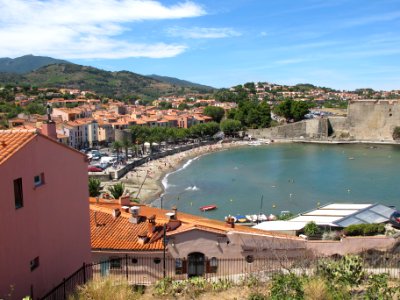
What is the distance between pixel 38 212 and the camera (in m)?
5.78

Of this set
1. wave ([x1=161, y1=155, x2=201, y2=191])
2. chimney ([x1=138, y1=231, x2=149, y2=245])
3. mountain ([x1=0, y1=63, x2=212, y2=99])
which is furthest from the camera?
mountain ([x1=0, y1=63, x2=212, y2=99])

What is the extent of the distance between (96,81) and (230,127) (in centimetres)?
10967

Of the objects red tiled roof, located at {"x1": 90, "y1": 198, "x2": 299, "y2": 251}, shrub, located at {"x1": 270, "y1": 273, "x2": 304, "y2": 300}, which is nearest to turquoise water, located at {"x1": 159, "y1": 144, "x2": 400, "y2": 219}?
red tiled roof, located at {"x1": 90, "y1": 198, "x2": 299, "y2": 251}

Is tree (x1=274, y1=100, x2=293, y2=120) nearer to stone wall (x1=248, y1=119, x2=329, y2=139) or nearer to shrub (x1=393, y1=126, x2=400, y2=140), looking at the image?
stone wall (x1=248, y1=119, x2=329, y2=139)

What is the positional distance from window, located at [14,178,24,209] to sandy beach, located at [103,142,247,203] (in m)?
23.4

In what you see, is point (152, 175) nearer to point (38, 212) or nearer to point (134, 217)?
point (134, 217)

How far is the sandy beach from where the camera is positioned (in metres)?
31.4

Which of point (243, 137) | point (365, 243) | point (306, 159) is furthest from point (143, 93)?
point (365, 243)

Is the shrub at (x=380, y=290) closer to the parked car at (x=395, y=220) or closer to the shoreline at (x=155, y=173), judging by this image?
the parked car at (x=395, y=220)

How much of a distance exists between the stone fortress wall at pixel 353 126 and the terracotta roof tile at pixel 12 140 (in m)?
62.4

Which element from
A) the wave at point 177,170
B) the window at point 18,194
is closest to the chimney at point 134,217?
the window at point 18,194

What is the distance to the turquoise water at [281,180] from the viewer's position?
2848 cm

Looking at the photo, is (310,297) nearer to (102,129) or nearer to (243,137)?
(102,129)

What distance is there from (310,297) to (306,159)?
1734 inches
